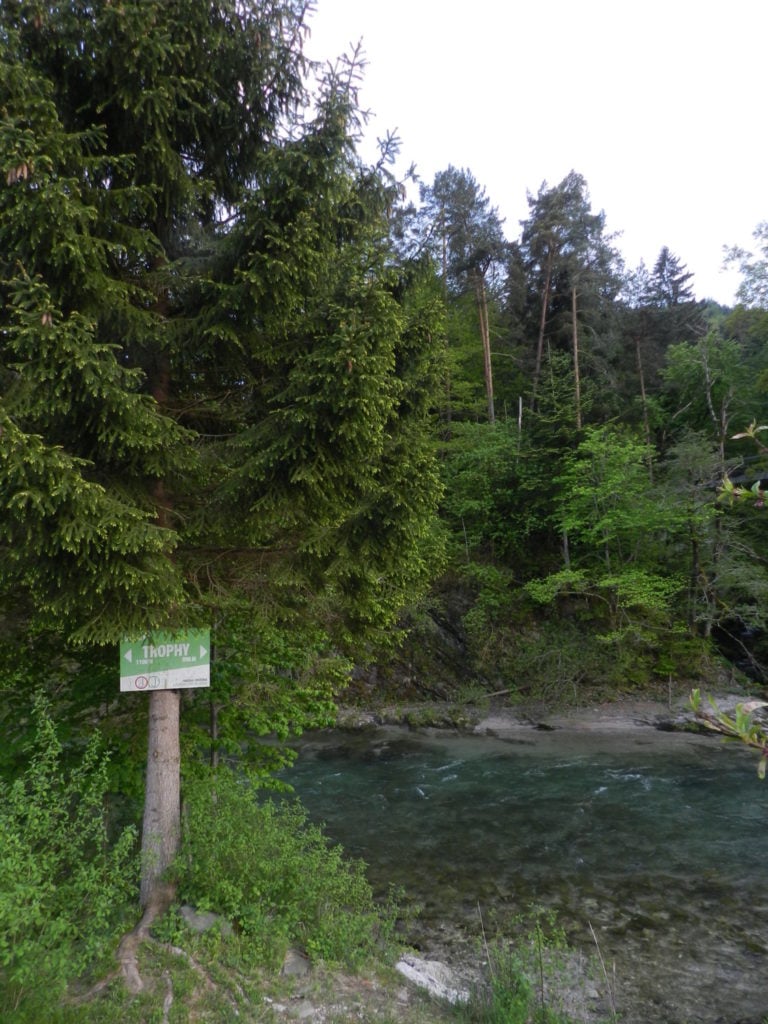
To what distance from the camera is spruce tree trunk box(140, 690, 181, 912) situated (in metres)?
4.70

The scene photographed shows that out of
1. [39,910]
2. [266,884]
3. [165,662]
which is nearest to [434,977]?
[266,884]

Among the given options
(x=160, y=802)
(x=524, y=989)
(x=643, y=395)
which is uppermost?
(x=643, y=395)

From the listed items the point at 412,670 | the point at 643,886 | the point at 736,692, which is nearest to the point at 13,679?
the point at 643,886

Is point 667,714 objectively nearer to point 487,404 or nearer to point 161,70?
point 487,404

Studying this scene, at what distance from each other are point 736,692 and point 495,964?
14.9 metres

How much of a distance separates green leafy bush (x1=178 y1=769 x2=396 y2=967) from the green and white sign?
1277 millimetres

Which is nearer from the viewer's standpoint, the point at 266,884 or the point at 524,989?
the point at 524,989

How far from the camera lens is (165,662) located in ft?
16.4

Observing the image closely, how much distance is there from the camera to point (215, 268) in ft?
16.6

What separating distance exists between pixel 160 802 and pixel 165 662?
1.13 meters

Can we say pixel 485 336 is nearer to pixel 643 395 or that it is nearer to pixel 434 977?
pixel 643 395

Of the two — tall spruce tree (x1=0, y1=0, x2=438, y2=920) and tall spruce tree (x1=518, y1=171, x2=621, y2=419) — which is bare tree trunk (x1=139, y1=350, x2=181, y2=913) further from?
tall spruce tree (x1=518, y1=171, x2=621, y2=419)

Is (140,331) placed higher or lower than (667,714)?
higher

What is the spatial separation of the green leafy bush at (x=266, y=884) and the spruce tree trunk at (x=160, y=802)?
0.15m
